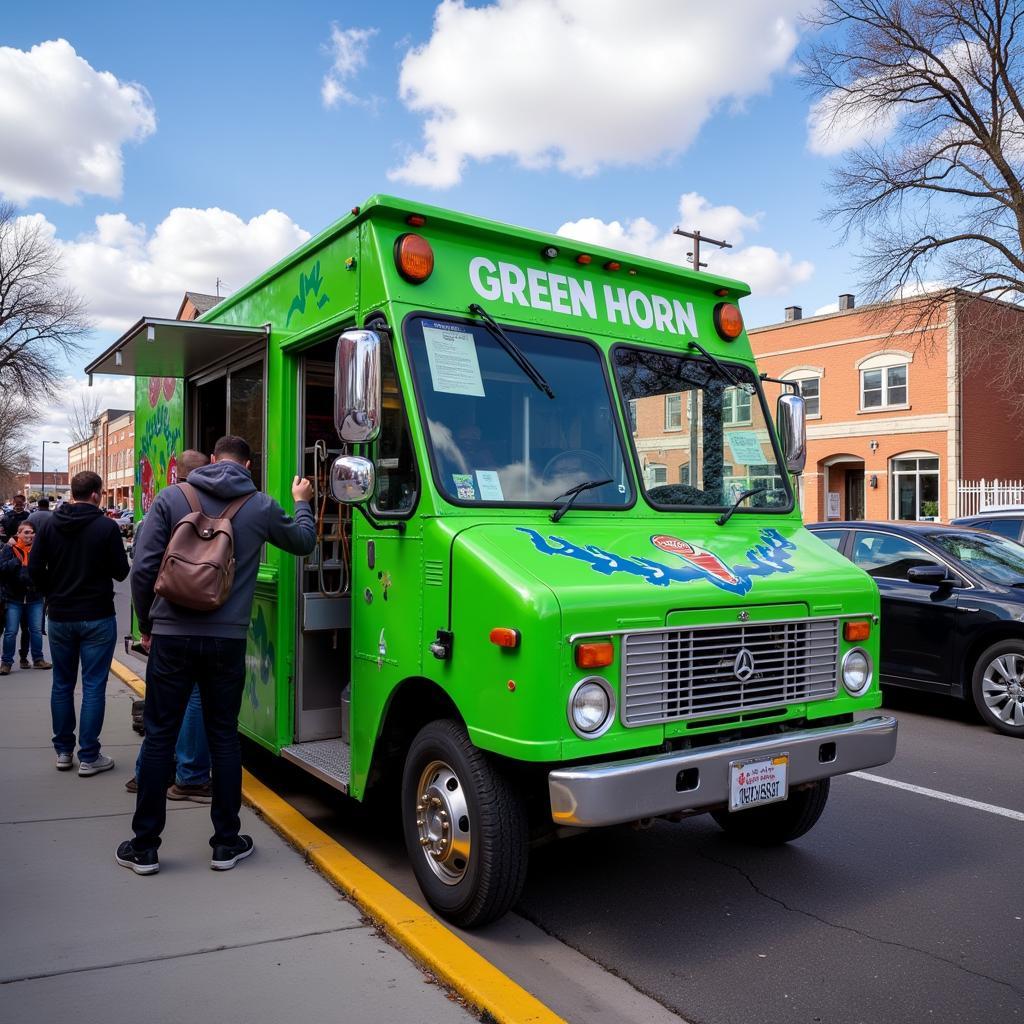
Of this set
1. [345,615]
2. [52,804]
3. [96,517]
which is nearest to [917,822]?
[345,615]

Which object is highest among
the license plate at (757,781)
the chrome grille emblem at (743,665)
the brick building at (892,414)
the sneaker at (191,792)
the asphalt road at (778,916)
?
the brick building at (892,414)

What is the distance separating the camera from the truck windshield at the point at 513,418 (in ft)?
13.4

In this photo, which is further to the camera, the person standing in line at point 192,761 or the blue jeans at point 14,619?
the blue jeans at point 14,619

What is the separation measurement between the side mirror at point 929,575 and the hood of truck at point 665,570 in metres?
3.69

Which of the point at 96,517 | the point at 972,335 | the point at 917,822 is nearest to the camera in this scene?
the point at 917,822

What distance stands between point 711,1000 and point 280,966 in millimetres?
1532

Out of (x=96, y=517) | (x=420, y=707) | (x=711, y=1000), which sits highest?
(x=96, y=517)

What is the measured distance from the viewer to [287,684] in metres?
5.18

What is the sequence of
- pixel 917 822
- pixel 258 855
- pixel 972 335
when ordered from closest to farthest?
pixel 258 855
pixel 917 822
pixel 972 335

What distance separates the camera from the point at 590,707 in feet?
11.4

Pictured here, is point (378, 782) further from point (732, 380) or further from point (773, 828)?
point (732, 380)

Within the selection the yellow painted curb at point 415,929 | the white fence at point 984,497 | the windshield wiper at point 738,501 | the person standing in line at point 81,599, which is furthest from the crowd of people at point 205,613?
the white fence at point 984,497

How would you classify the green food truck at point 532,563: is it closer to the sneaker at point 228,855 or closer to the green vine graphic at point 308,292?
the green vine graphic at point 308,292

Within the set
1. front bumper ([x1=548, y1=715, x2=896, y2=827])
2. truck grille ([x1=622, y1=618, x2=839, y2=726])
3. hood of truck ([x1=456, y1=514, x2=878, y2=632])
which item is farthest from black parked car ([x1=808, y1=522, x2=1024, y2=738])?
truck grille ([x1=622, y1=618, x2=839, y2=726])
